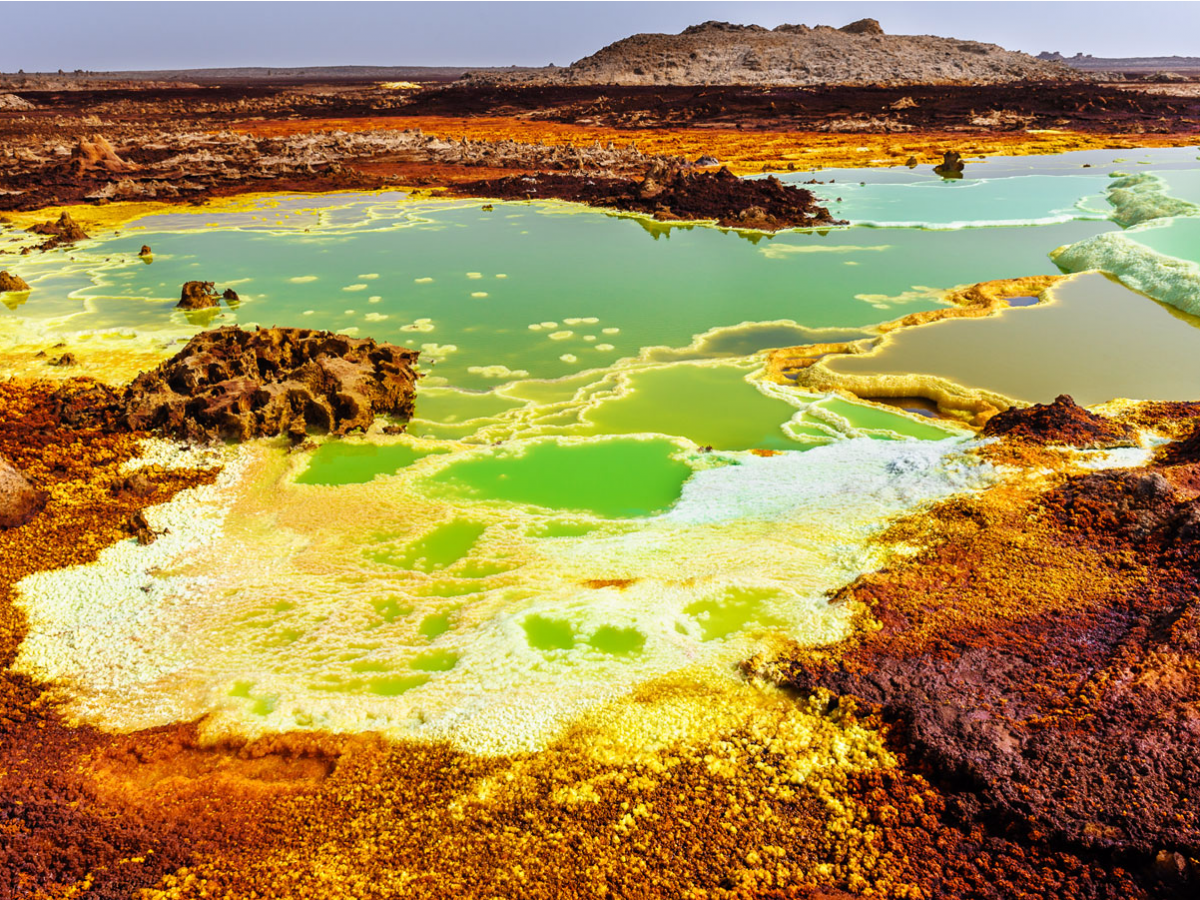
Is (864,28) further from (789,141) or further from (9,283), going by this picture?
(9,283)

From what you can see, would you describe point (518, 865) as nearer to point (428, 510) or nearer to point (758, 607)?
point (758, 607)

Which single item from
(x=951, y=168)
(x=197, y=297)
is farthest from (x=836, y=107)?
(x=197, y=297)

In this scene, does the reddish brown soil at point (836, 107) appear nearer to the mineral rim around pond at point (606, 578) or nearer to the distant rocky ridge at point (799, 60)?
the distant rocky ridge at point (799, 60)

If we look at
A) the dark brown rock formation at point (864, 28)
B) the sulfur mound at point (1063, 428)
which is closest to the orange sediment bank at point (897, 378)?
the sulfur mound at point (1063, 428)

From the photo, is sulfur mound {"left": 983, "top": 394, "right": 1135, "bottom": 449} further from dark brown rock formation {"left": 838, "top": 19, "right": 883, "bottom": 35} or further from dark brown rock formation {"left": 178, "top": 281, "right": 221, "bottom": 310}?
dark brown rock formation {"left": 838, "top": 19, "right": 883, "bottom": 35}

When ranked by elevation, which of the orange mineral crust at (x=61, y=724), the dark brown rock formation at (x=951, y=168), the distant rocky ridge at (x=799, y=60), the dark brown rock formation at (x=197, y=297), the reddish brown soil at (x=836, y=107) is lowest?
the orange mineral crust at (x=61, y=724)

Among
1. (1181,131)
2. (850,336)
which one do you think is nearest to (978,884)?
(850,336)
